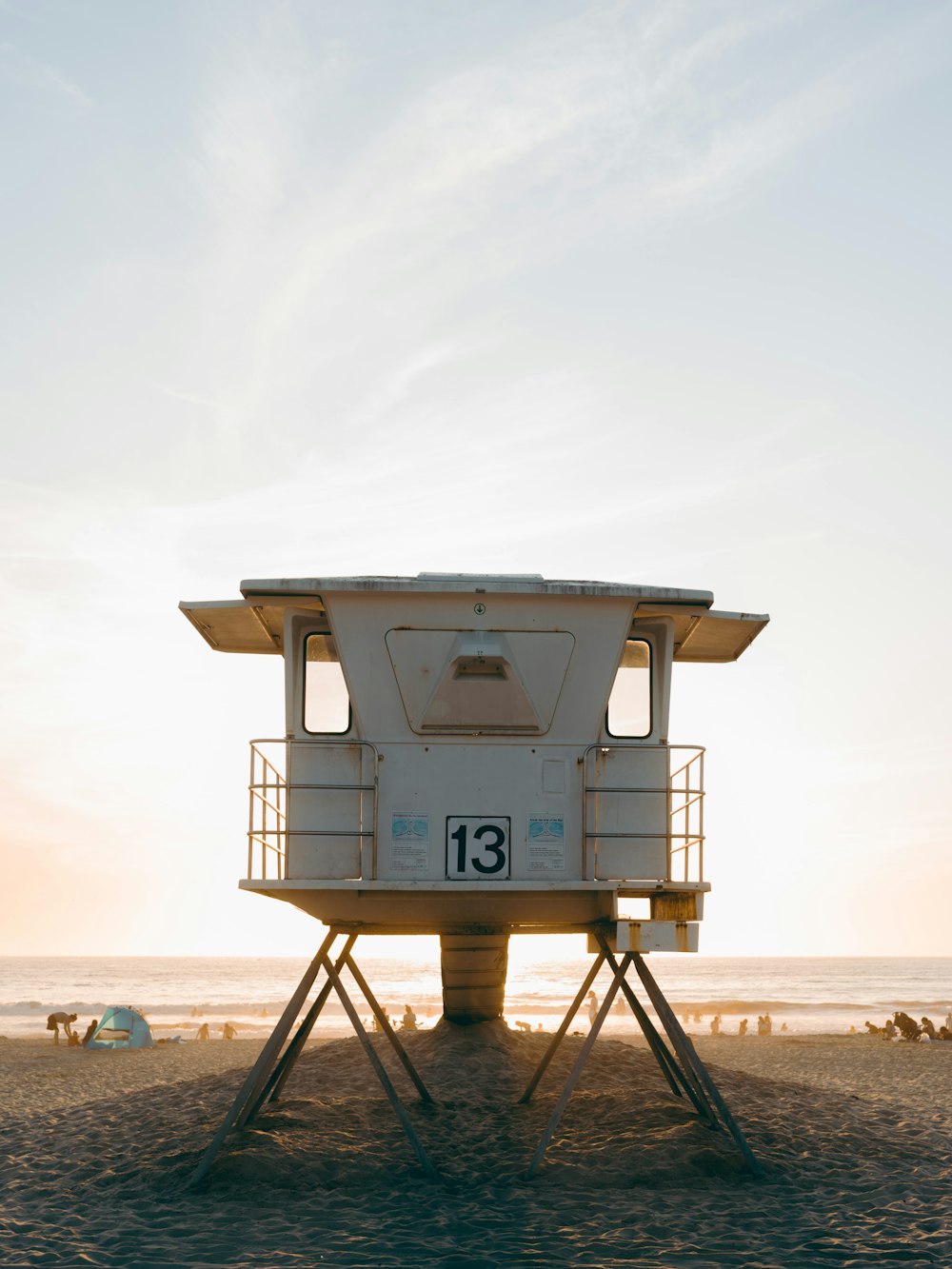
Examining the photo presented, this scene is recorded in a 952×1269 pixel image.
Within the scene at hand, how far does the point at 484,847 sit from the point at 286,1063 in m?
4.55

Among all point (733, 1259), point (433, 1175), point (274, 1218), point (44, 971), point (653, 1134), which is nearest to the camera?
point (733, 1259)

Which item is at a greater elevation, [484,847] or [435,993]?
[484,847]

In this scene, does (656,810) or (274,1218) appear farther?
(656,810)

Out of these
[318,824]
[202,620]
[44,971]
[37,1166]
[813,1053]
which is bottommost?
[44,971]

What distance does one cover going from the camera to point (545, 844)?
1330cm

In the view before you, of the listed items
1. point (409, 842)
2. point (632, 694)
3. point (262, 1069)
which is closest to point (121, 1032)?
point (262, 1069)

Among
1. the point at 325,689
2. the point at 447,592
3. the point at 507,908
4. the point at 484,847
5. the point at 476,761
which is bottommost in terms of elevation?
the point at 507,908

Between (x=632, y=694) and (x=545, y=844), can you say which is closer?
(x=545, y=844)

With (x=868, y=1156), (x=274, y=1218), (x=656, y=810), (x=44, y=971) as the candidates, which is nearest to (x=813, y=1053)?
(x=868, y=1156)

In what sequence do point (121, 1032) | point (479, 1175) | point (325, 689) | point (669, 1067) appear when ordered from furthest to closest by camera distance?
1. point (121, 1032)
2. point (669, 1067)
3. point (325, 689)
4. point (479, 1175)

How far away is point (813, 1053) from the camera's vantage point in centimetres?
2939

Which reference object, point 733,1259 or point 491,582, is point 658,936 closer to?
point 733,1259

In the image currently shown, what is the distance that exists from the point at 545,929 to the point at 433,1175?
3174mm

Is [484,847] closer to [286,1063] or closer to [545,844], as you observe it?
[545,844]
